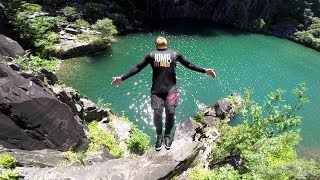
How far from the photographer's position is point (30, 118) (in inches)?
771

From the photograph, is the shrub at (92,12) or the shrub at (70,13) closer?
the shrub at (70,13)

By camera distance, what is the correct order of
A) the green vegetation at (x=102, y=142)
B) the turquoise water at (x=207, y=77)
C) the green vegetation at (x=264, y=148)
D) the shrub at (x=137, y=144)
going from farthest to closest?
the turquoise water at (x=207, y=77) → the shrub at (x=137, y=144) → the green vegetation at (x=102, y=142) → the green vegetation at (x=264, y=148)

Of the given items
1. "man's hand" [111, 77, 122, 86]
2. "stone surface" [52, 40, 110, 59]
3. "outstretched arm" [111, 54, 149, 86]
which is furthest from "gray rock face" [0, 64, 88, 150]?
"stone surface" [52, 40, 110, 59]

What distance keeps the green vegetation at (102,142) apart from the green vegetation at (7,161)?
9.97 metres

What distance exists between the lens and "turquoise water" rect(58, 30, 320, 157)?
126 ft

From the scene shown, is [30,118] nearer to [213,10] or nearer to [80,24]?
[80,24]

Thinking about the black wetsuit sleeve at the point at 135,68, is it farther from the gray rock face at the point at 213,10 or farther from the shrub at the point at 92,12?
the gray rock face at the point at 213,10

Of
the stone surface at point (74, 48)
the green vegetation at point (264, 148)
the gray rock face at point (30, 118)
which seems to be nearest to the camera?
the gray rock face at point (30, 118)

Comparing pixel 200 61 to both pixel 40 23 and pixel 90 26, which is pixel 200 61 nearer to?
pixel 90 26

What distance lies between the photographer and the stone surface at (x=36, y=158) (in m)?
15.0

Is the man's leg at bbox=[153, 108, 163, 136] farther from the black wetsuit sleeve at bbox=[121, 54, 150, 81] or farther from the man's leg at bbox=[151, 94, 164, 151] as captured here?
the black wetsuit sleeve at bbox=[121, 54, 150, 81]

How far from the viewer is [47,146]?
20.3 m

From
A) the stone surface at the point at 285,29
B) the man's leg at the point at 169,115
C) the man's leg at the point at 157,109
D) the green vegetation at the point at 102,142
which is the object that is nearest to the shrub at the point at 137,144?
the green vegetation at the point at 102,142

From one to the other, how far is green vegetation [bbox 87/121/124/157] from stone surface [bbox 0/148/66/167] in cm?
681
